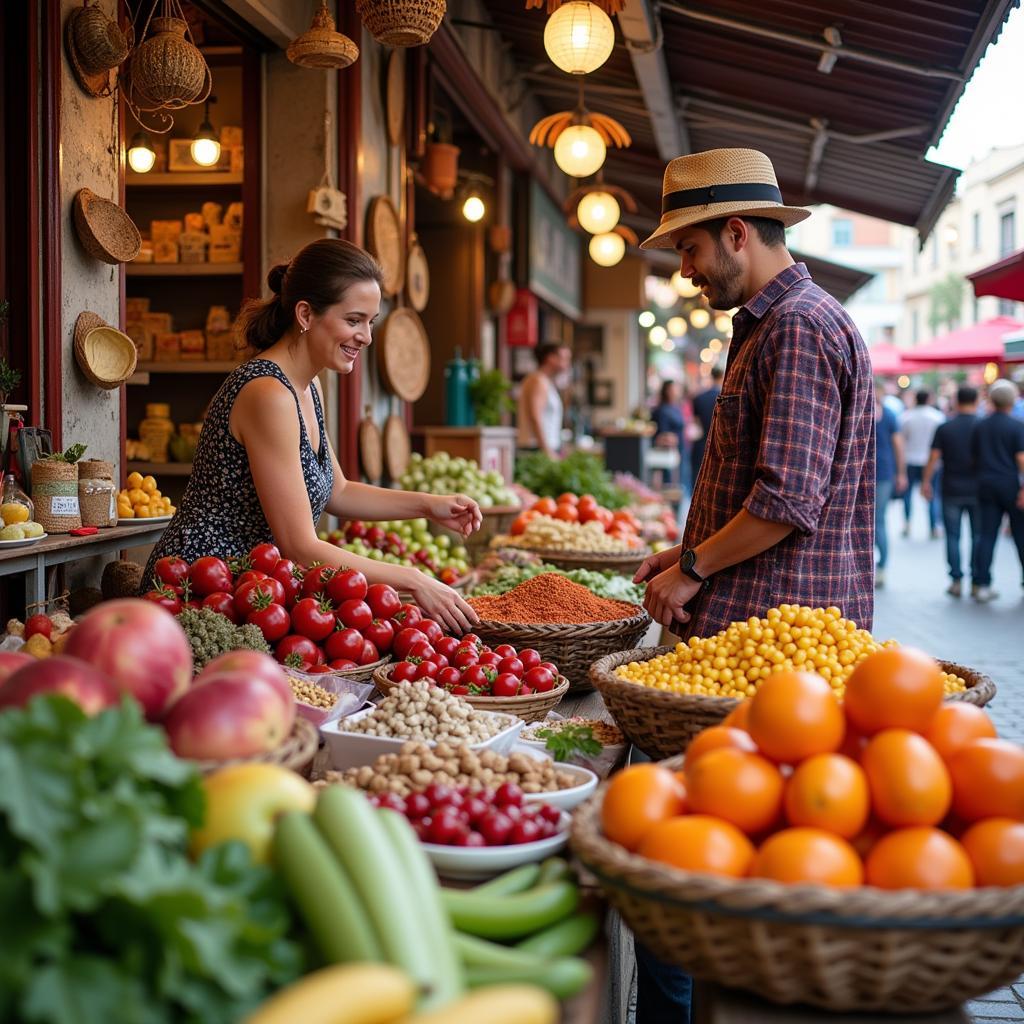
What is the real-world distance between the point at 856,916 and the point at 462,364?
27.1 ft

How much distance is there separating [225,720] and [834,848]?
853 millimetres

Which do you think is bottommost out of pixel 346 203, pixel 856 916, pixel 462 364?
pixel 856 916

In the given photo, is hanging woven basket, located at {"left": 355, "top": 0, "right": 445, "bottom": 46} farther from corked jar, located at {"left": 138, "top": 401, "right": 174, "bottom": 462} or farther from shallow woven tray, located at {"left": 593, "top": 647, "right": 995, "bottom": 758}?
corked jar, located at {"left": 138, "top": 401, "right": 174, "bottom": 462}

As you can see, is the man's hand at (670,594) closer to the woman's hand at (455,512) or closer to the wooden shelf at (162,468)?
the woman's hand at (455,512)

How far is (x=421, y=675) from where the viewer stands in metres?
2.72

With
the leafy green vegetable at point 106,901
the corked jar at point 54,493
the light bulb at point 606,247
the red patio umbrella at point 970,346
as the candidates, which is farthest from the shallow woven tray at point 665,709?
the red patio umbrella at point 970,346

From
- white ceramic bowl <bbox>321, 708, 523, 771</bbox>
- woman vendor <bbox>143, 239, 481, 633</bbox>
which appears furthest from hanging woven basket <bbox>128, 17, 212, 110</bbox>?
white ceramic bowl <bbox>321, 708, 523, 771</bbox>

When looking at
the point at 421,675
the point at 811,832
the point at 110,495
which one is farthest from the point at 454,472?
the point at 811,832

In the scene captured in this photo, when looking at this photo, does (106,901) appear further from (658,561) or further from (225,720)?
(658,561)

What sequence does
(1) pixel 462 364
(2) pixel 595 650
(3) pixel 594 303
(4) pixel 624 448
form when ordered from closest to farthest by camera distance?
(2) pixel 595 650, (1) pixel 462 364, (4) pixel 624 448, (3) pixel 594 303

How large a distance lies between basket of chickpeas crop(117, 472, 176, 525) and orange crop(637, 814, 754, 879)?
3.87 meters

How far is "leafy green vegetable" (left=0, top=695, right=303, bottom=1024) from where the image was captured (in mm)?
1109

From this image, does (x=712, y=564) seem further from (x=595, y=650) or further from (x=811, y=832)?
(x=811, y=832)

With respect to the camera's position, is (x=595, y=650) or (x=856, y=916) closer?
(x=856, y=916)
